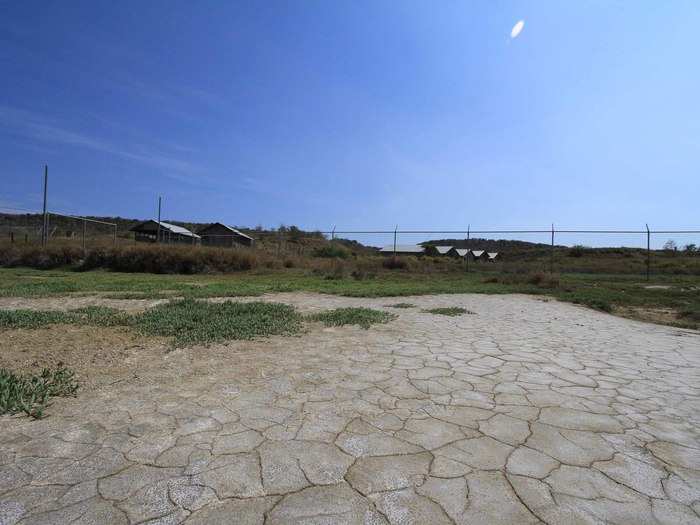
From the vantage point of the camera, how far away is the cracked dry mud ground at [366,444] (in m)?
1.53

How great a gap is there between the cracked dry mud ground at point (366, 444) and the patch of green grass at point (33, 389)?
4.4 inches

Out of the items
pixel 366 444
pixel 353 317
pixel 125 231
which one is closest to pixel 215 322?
pixel 353 317

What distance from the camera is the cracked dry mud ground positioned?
153cm

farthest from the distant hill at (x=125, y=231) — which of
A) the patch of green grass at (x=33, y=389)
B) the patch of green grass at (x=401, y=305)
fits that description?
the patch of green grass at (x=33, y=389)

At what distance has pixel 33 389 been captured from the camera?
8.43 feet

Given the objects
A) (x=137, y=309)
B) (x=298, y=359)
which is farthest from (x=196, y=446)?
(x=137, y=309)

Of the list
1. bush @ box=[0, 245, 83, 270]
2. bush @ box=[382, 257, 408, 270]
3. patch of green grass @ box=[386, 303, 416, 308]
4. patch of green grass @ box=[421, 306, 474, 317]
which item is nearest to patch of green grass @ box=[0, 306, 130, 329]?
patch of green grass @ box=[386, 303, 416, 308]

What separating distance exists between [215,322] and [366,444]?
3272 mm

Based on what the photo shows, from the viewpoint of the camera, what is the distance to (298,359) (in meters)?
3.56

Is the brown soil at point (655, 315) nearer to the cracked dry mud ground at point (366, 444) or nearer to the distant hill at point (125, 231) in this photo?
the cracked dry mud ground at point (366, 444)

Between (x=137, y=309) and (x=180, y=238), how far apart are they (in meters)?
29.7

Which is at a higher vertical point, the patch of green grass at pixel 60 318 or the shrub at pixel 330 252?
the shrub at pixel 330 252

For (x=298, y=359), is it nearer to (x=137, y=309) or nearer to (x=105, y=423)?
(x=105, y=423)

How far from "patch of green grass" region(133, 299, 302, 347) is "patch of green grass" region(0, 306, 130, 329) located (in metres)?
0.28
